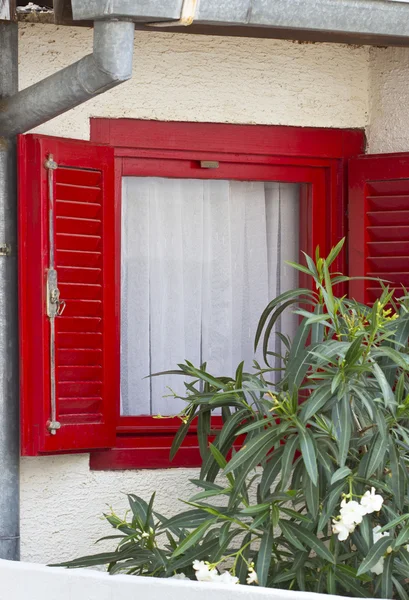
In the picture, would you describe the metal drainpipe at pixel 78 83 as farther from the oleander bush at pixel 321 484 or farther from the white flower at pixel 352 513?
the white flower at pixel 352 513

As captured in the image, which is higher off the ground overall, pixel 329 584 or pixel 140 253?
pixel 140 253

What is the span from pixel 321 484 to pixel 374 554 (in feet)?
1.23

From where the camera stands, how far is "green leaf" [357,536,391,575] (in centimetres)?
409

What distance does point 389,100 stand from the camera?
5879 mm

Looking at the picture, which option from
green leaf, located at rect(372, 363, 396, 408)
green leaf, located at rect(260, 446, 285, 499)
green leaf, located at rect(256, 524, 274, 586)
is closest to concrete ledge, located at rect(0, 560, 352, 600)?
green leaf, located at rect(256, 524, 274, 586)

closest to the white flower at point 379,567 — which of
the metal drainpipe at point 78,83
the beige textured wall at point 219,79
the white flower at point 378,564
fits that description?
the white flower at point 378,564

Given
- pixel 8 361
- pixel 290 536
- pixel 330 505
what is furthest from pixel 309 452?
pixel 8 361

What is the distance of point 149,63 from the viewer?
18.2 ft

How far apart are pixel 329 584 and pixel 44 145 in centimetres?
216

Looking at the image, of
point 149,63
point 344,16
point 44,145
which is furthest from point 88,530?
point 344,16

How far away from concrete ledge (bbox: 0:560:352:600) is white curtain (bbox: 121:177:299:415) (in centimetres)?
144

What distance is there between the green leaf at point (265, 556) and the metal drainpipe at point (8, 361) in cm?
130

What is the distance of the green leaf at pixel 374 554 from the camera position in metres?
4.09

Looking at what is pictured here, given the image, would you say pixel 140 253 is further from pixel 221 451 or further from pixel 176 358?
pixel 221 451
